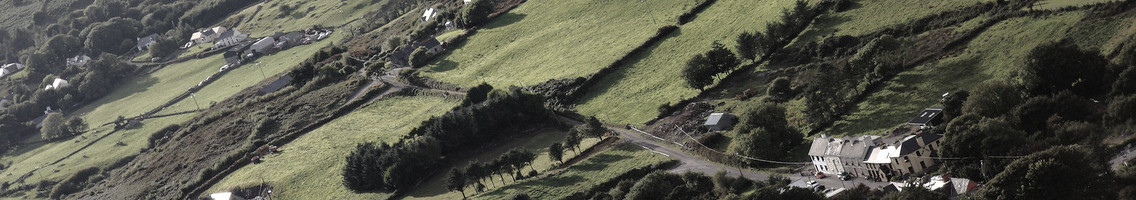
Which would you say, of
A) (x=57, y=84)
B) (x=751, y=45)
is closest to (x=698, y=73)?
(x=751, y=45)

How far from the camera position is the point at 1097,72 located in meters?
68.7

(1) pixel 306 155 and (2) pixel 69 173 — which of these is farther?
(2) pixel 69 173

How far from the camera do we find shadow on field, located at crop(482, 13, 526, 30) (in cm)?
14125

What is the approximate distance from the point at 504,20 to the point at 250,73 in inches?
1712

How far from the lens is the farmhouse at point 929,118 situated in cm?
7069

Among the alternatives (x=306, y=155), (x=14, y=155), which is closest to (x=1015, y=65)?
(x=306, y=155)

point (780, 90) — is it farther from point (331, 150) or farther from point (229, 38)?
point (229, 38)

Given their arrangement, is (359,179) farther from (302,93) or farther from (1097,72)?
(1097,72)

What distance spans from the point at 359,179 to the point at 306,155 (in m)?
14.5

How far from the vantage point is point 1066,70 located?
69062 millimetres

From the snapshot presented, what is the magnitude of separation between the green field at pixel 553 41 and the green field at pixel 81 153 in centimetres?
4052

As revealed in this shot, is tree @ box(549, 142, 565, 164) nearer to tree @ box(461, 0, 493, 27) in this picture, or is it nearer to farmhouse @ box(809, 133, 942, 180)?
farmhouse @ box(809, 133, 942, 180)

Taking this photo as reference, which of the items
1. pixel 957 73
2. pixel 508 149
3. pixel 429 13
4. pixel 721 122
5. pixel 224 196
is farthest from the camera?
pixel 429 13

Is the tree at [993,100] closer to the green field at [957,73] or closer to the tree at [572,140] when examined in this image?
the green field at [957,73]
